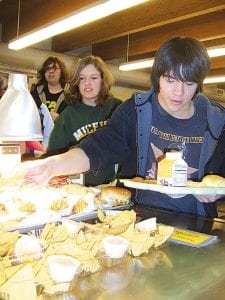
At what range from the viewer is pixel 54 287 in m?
0.70

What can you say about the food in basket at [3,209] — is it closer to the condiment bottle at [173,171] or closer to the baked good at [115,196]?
the baked good at [115,196]

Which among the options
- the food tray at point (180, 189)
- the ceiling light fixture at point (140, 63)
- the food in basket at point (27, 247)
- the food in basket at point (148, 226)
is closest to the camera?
the food in basket at point (27, 247)

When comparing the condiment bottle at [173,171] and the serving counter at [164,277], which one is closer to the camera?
the serving counter at [164,277]

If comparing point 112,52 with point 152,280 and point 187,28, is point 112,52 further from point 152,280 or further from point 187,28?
point 152,280

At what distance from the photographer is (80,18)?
293 centimetres

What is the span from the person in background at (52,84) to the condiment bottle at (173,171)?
2.22m

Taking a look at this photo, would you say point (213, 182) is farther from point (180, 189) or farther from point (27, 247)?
point (27, 247)

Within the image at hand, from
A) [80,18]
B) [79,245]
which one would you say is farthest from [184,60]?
[80,18]

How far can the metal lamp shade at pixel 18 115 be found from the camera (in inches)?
40.9

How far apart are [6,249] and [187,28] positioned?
163 inches

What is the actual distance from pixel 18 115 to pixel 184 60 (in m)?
0.63

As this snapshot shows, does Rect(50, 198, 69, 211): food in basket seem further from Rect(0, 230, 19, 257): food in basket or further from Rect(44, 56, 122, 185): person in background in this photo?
Rect(44, 56, 122, 185): person in background

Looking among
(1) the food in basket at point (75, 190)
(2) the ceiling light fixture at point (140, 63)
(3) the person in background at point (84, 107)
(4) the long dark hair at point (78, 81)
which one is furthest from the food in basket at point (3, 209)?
(2) the ceiling light fixture at point (140, 63)

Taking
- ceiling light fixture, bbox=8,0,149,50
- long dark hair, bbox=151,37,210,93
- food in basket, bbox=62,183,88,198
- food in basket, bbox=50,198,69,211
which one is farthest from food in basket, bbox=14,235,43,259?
ceiling light fixture, bbox=8,0,149,50
